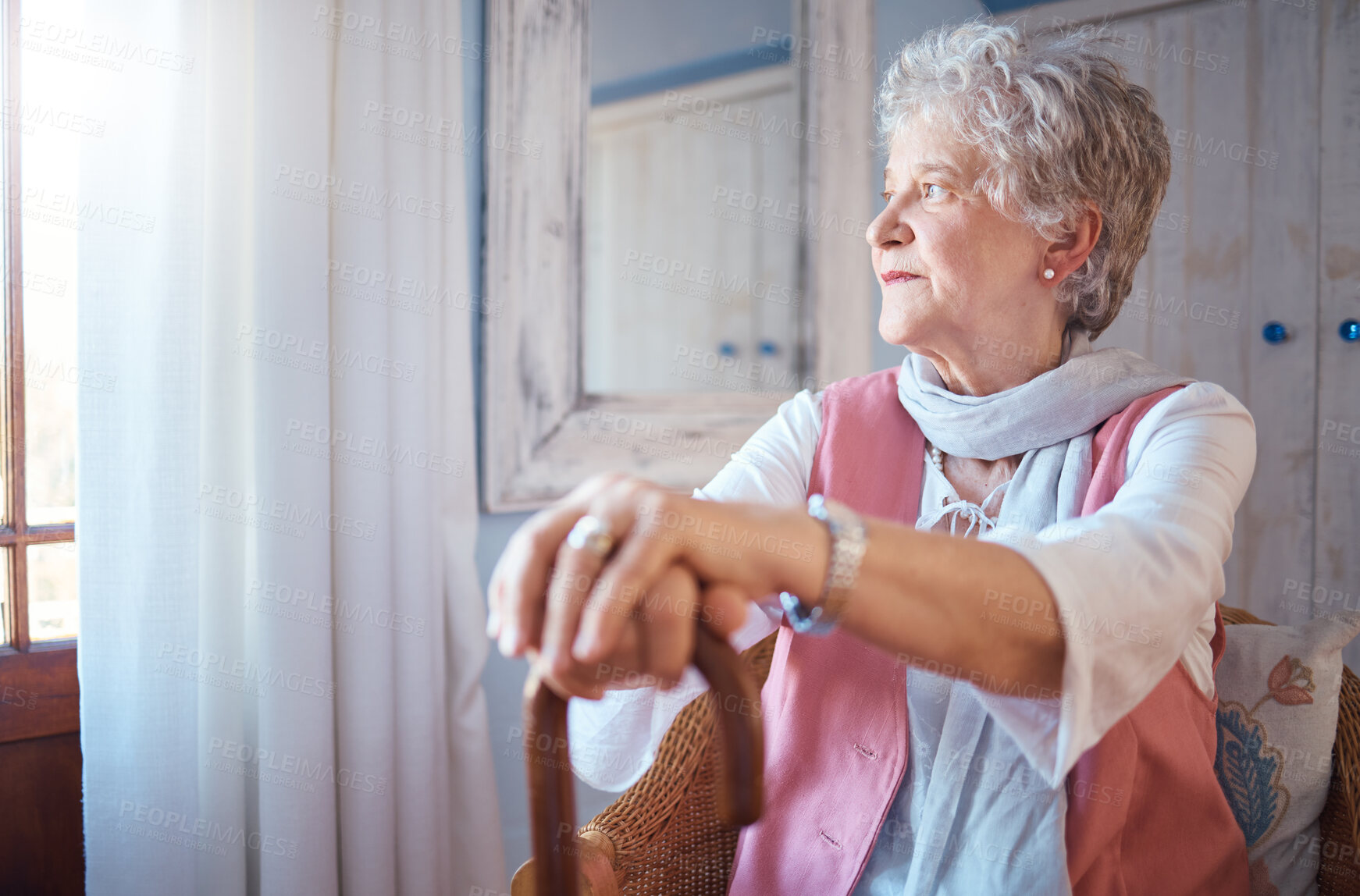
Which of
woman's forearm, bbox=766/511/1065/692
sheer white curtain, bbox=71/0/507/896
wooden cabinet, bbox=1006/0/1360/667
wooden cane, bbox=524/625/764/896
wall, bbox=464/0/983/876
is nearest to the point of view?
wooden cane, bbox=524/625/764/896

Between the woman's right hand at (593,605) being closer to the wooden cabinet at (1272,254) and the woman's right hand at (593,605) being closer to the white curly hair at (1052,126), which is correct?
the white curly hair at (1052,126)

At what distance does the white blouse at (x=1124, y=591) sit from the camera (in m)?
0.59

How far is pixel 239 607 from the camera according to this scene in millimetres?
1293

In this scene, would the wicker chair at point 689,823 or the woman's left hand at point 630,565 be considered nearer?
the woman's left hand at point 630,565

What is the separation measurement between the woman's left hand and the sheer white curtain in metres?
0.88

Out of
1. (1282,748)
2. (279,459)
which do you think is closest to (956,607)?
(1282,748)

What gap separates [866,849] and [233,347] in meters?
1.09

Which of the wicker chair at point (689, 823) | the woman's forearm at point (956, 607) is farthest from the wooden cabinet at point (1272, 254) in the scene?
the woman's forearm at point (956, 607)

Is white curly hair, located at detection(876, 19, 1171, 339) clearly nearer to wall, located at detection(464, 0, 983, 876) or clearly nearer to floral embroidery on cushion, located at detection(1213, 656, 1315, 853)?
floral embroidery on cushion, located at detection(1213, 656, 1315, 853)

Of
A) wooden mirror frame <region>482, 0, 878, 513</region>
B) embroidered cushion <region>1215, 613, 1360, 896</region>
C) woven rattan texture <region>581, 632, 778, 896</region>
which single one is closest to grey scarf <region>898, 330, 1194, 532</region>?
embroidered cushion <region>1215, 613, 1360, 896</region>

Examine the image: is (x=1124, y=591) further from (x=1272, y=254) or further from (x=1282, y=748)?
(x=1272, y=254)

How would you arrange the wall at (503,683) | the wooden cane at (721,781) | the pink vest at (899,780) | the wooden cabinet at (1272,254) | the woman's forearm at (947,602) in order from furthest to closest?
the wooden cabinet at (1272,254), the wall at (503,683), the pink vest at (899,780), the woman's forearm at (947,602), the wooden cane at (721,781)

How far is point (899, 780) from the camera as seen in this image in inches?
36.8

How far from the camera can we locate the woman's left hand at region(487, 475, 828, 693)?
1.56ft
